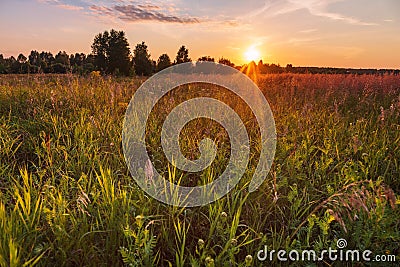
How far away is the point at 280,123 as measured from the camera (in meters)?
3.52

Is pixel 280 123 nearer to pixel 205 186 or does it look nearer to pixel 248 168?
pixel 248 168

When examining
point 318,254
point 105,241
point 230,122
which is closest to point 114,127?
point 230,122

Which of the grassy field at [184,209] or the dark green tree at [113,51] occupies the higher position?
the dark green tree at [113,51]

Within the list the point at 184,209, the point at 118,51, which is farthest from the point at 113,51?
the point at 184,209

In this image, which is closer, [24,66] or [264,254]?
[264,254]

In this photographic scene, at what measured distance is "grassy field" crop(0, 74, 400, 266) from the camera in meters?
1.38

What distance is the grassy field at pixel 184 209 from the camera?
138cm

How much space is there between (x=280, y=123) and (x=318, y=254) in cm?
221

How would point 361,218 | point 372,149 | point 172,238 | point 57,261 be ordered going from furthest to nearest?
point 372,149 < point 172,238 < point 361,218 < point 57,261

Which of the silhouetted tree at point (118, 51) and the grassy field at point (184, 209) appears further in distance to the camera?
the silhouetted tree at point (118, 51)

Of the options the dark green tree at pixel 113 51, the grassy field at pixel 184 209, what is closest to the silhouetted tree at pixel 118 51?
the dark green tree at pixel 113 51

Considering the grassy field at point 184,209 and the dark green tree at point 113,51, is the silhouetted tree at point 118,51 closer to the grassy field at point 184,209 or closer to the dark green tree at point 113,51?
the dark green tree at point 113,51

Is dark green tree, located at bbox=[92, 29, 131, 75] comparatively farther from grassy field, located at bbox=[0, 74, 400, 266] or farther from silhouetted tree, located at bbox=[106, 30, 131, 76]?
grassy field, located at bbox=[0, 74, 400, 266]

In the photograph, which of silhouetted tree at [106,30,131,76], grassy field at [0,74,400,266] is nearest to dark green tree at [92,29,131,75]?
silhouetted tree at [106,30,131,76]
